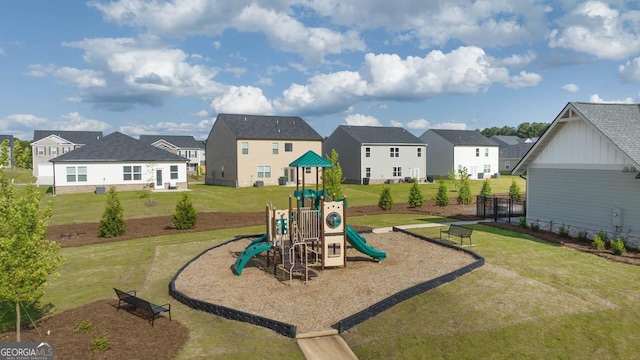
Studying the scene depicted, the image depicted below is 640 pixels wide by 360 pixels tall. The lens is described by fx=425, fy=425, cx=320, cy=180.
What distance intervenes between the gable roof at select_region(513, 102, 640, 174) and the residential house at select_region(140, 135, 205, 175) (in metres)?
81.3

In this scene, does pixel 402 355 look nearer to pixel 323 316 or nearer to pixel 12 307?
pixel 323 316

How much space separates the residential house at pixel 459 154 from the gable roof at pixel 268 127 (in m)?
23.9

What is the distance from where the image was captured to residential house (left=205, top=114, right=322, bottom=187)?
2175 inches

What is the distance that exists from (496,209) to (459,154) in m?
42.0

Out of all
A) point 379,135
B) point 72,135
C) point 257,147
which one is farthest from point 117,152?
point 72,135

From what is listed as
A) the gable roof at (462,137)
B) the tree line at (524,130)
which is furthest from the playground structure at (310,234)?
the tree line at (524,130)

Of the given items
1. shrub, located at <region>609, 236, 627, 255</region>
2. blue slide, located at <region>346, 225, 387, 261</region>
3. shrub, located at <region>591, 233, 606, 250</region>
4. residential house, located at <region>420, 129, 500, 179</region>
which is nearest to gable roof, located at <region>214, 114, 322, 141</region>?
residential house, located at <region>420, 129, 500, 179</region>

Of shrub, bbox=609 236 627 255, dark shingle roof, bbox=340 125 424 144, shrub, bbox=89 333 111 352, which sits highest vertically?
dark shingle roof, bbox=340 125 424 144

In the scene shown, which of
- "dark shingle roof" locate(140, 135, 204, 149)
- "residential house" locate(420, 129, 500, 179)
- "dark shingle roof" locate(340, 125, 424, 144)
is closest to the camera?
"dark shingle roof" locate(340, 125, 424, 144)

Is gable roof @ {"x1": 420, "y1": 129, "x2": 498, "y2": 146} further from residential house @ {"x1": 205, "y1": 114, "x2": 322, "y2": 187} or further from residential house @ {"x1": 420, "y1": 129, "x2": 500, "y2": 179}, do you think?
residential house @ {"x1": 205, "y1": 114, "x2": 322, "y2": 187}

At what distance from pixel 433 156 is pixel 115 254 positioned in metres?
60.4

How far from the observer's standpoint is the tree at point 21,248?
34.7 ft

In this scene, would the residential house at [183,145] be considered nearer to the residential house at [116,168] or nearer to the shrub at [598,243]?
the residential house at [116,168]

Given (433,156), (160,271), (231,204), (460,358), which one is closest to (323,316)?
(460,358)
